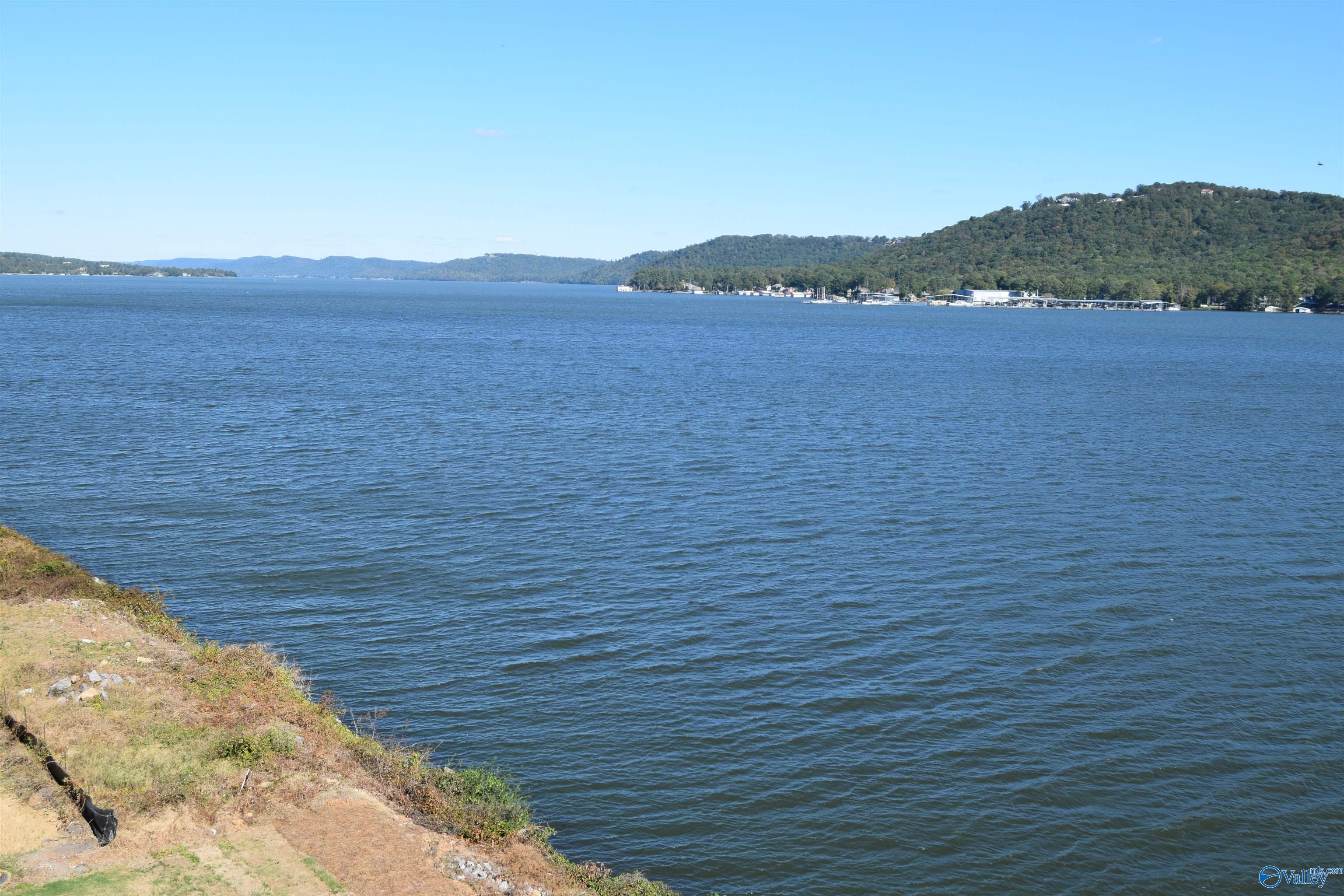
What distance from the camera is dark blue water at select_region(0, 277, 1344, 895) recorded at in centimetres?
1884

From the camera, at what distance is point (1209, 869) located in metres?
17.6

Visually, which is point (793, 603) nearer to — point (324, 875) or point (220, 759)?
point (220, 759)

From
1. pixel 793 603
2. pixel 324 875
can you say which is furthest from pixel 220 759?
pixel 793 603

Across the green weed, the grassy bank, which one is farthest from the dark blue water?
the green weed

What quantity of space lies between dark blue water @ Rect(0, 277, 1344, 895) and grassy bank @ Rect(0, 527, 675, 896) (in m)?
1.86

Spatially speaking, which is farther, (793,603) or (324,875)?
(793,603)

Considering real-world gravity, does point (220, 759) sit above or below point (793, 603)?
above

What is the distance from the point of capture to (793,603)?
29391mm

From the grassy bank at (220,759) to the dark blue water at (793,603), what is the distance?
186cm

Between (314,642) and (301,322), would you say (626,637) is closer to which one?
(314,642)

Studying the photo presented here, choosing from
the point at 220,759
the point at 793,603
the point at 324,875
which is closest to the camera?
the point at 324,875

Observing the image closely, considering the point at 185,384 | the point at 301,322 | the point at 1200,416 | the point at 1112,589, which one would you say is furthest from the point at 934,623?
the point at 301,322

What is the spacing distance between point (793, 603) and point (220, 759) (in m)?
16.8

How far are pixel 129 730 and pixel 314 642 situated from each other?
8.09m
